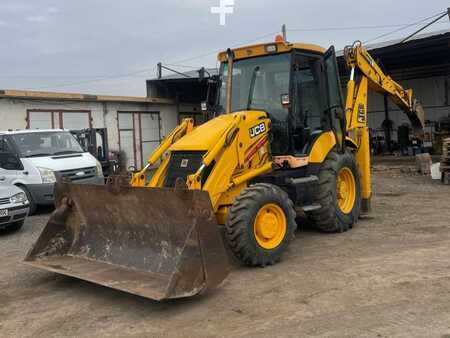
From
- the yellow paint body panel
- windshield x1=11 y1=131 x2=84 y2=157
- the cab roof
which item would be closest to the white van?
windshield x1=11 y1=131 x2=84 y2=157

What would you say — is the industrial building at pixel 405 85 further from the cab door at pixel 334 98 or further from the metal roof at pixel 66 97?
the cab door at pixel 334 98

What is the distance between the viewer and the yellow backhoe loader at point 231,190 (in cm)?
507

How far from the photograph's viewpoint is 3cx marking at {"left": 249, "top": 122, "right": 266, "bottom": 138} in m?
6.66

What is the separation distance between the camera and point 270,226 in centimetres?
598

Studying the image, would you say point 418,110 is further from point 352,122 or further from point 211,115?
point 211,115

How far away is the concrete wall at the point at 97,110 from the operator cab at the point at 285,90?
12585 mm

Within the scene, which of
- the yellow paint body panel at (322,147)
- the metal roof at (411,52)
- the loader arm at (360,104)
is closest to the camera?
the yellow paint body panel at (322,147)

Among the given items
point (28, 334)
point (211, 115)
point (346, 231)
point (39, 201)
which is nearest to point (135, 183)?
point (211, 115)

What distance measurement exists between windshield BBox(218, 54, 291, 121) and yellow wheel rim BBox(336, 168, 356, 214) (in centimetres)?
160

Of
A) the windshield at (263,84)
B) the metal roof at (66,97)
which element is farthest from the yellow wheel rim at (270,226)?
the metal roof at (66,97)

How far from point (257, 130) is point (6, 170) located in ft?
24.3

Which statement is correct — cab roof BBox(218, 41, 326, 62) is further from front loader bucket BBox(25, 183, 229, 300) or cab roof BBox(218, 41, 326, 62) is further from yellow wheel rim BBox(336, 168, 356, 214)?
front loader bucket BBox(25, 183, 229, 300)

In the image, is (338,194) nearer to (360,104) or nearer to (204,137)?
(360,104)

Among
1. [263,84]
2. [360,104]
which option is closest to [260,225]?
[263,84]
